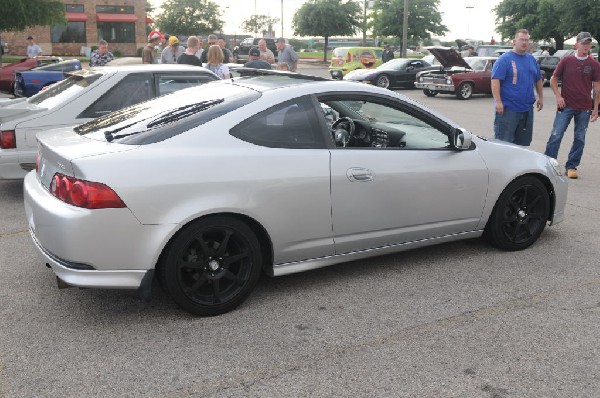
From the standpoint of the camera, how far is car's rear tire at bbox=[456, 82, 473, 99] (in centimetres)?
2088

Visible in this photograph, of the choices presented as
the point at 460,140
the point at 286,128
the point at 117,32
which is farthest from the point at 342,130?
the point at 117,32

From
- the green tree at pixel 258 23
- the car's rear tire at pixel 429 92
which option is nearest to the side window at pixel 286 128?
the car's rear tire at pixel 429 92

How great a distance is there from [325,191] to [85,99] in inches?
139

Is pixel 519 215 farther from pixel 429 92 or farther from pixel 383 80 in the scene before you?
pixel 383 80

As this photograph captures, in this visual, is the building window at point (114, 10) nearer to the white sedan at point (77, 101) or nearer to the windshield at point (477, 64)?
the windshield at point (477, 64)

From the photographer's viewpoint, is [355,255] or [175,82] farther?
[175,82]

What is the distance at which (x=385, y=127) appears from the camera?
4.75m

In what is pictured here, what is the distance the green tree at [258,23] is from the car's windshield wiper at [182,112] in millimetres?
86573

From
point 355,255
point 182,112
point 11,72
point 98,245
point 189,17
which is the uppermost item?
point 189,17

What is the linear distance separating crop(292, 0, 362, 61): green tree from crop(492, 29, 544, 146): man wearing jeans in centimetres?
4662

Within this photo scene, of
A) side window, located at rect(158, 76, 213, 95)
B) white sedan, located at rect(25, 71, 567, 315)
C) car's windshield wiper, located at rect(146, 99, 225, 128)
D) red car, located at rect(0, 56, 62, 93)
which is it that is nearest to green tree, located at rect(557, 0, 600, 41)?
red car, located at rect(0, 56, 62, 93)

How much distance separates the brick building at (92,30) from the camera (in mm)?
49406

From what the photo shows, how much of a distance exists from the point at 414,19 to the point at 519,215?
4410cm

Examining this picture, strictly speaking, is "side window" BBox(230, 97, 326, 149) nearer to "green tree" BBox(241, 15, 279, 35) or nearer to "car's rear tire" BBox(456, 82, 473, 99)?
"car's rear tire" BBox(456, 82, 473, 99)
